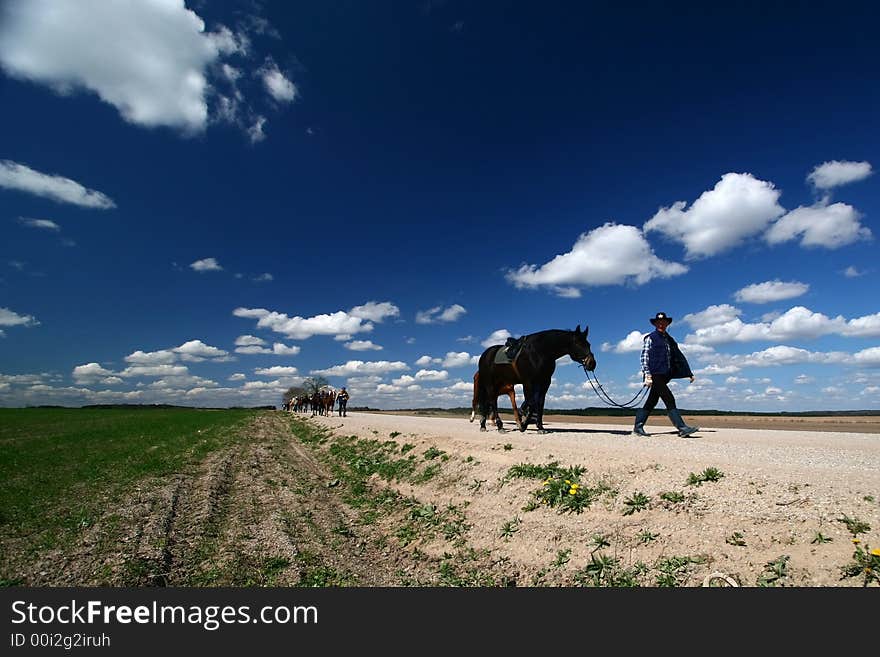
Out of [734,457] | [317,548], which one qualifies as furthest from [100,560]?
[734,457]

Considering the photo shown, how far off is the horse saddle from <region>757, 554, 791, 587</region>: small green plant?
32.5 ft

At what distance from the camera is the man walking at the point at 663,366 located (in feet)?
32.5

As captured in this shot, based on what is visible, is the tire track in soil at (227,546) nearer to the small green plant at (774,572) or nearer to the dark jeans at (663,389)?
the small green plant at (774,572)

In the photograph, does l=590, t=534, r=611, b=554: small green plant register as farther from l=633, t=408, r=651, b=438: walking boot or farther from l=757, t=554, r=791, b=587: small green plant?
l=633, t=408, r=651, b=438: walking boot

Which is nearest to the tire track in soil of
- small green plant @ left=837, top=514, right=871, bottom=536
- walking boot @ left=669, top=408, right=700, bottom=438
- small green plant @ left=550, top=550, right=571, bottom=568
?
small green plant @ left=550, top=550, right=571, bottom=568

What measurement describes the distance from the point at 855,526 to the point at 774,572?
1063 millimetres

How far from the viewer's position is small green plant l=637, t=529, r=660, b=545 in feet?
16.6

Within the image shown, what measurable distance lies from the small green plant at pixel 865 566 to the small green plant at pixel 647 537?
171cm

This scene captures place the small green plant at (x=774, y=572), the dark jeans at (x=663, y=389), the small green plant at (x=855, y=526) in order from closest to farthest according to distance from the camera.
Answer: the small green plant at (x=774, y=572), the small green plant at (x=855, y=526), the dark jeans at (x=663, y=389)

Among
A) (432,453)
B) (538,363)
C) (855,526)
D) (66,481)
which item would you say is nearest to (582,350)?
(538,363)

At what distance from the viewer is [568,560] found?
17.0ft

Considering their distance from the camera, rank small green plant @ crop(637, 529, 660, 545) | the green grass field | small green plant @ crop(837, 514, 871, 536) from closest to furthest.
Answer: small green plant @ crop(837, 514, 871, 536) → small green plant @ crop(637, 529, 660, 545) → the green grass field

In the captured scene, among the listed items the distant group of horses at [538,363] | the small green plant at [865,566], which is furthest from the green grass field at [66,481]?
the distant group of horses at [538,363]

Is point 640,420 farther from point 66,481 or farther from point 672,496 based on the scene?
point 66,481
